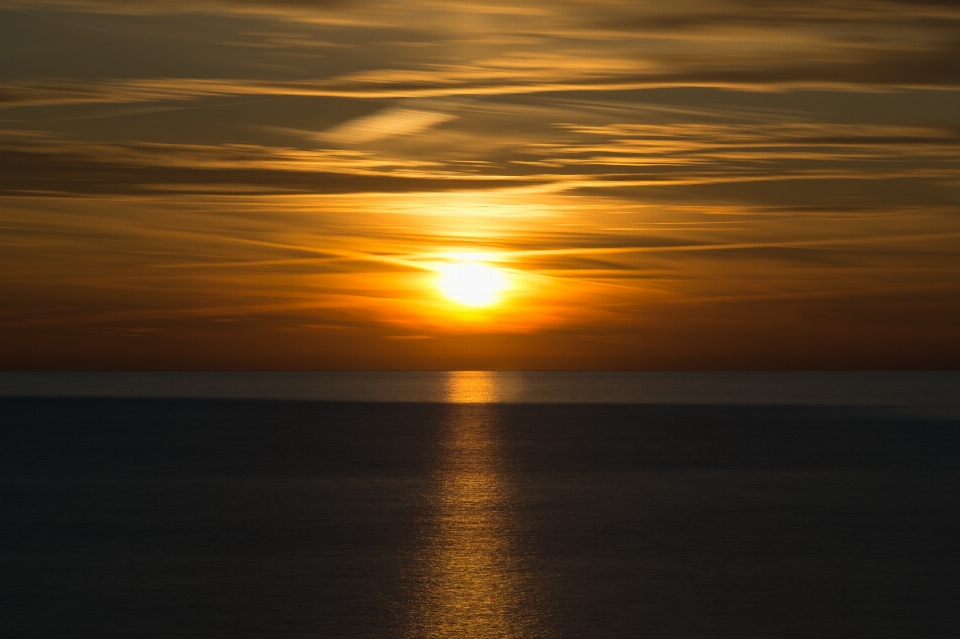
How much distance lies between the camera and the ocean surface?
54.4 ft

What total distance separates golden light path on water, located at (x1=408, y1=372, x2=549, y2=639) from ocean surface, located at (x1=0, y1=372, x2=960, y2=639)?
0.07m

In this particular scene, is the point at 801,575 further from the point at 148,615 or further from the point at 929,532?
the point at 148,615

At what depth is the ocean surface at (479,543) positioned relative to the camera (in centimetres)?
1658

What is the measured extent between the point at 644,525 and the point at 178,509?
38.2ft

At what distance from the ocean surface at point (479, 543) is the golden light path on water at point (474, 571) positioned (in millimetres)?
66

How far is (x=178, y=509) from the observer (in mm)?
29609

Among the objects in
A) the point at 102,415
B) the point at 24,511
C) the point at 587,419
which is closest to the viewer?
the point at 24,511

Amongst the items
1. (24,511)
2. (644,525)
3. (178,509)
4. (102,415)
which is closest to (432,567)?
(644,525)

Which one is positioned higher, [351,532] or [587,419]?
[587,419]

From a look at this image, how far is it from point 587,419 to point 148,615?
70551 millimetres

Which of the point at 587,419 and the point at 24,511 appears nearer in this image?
the point at 24,511

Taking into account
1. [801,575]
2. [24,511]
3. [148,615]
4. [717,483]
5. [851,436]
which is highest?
[851,436]

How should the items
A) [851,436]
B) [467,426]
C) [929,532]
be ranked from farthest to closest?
1. [467,426]
2. [851,436]
3. [929,532]

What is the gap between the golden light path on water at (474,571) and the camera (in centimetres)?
1602
